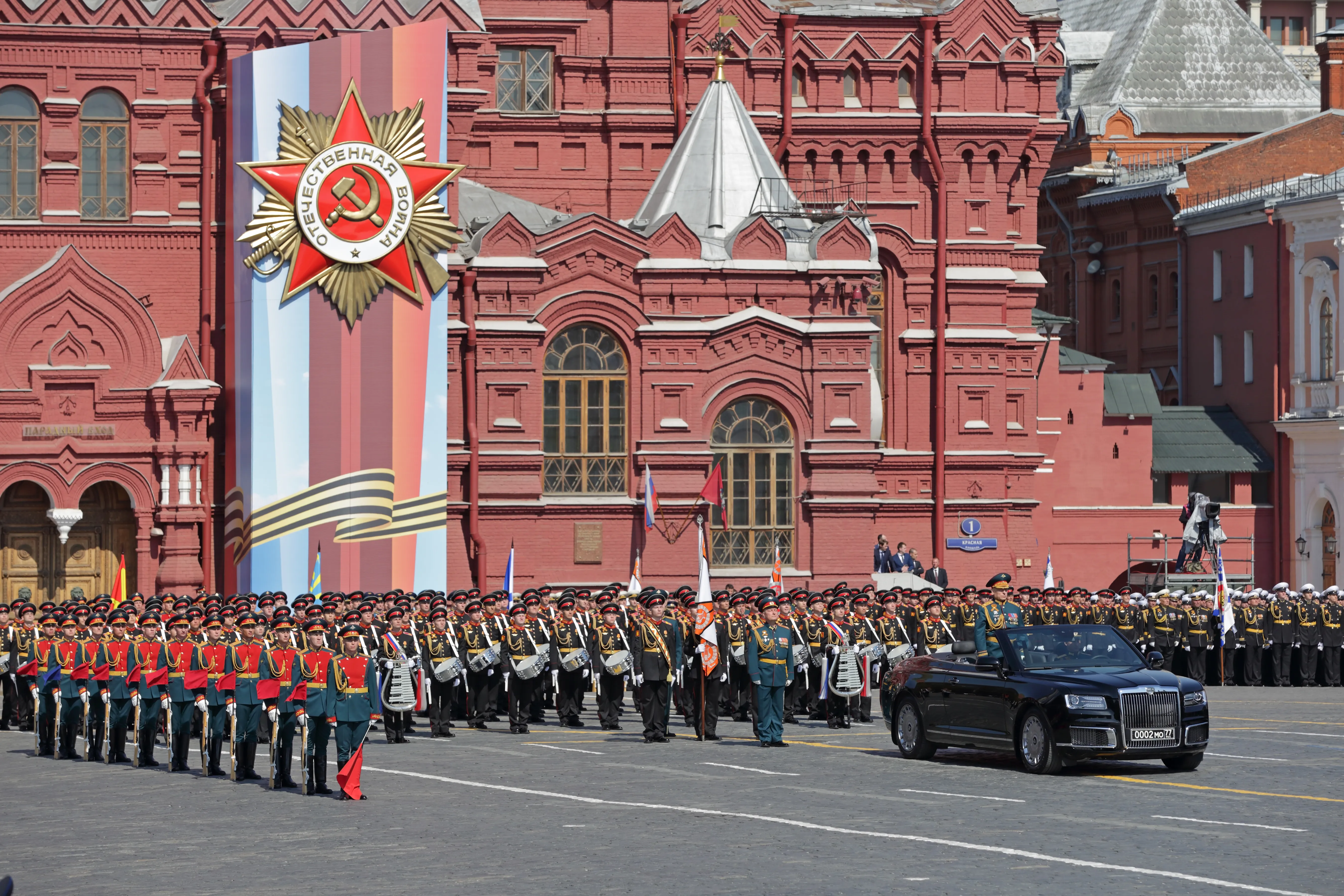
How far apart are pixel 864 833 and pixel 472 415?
22.9m

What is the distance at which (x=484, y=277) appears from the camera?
128ft

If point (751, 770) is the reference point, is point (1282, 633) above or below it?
above

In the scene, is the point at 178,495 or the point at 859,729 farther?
the point at 178,495

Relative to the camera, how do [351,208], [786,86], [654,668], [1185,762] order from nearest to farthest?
[1185,762] → [654,668] → [351,208] → [786,86]

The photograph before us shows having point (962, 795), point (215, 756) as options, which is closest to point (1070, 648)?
point (962, 795)

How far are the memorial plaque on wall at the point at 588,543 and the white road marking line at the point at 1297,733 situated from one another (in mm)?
16190

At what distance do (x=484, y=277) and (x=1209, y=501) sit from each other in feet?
50.3

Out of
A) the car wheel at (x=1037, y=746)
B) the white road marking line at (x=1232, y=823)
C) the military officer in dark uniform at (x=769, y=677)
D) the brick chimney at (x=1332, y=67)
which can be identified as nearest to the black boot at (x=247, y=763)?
the military officer in dark uniform at (x=769, y=677)

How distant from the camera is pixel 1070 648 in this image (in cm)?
2173

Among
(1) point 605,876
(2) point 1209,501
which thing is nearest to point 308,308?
(2) point 1209,501

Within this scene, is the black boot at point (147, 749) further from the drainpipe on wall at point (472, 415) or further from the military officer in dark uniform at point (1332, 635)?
the military officer in dark uniform at point (1332, 635)

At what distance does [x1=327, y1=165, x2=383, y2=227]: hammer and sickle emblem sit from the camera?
37.7m

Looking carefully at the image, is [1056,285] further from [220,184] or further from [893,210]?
[220,184]

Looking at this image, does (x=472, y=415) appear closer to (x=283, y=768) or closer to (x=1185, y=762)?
(x=283, y=768)
